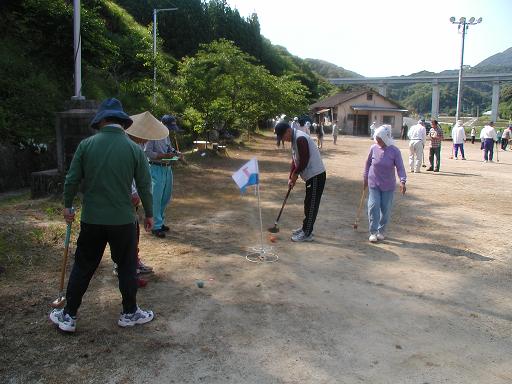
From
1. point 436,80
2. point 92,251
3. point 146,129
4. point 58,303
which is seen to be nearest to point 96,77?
point 146,129

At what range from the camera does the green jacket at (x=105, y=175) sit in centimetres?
360

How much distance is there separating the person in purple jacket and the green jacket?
394 centimetres

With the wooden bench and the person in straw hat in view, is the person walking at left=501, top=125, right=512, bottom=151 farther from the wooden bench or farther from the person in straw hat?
the person in straw hat

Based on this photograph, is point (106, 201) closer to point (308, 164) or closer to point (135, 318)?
point (135, 318)

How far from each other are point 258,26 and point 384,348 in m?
58.4

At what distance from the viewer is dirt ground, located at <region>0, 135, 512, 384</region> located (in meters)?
3.37

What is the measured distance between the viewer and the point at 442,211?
9.28 meters

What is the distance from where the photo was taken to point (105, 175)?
11.8ft

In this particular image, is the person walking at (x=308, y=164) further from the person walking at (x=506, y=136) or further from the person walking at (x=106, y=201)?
the person walking at (x=506, y=136)

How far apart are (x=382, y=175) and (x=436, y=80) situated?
80.6m

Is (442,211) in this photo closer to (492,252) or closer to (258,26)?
(492,252)

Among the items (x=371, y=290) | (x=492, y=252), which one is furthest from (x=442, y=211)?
(x=371, y=290)

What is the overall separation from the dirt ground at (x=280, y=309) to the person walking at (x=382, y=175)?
376mm

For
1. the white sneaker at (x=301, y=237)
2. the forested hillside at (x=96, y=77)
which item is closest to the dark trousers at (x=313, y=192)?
the white sneaker at (x=301, y=237)
